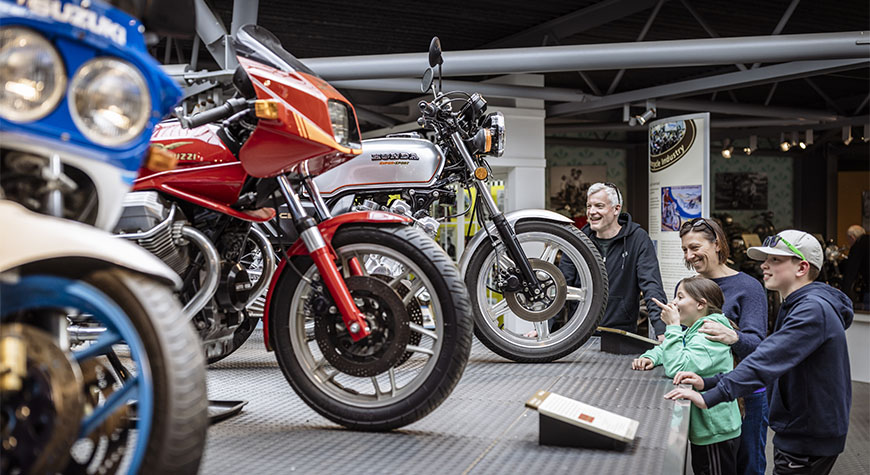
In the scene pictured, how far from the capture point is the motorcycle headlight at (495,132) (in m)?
3.47

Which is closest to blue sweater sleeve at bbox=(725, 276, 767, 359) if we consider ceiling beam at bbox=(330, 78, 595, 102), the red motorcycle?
the red motorcycle

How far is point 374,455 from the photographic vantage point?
187cm

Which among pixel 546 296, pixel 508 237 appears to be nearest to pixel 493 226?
pixel 508 237

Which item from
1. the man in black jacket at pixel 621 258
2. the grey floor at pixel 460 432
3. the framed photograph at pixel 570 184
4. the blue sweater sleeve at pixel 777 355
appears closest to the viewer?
the grey floor at pixel 460 432

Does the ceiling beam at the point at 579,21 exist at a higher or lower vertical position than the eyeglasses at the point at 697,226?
higher

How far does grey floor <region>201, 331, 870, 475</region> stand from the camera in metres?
1.82

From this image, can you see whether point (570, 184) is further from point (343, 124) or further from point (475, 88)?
point (343, 124)

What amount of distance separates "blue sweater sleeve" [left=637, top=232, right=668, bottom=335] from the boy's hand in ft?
3.48

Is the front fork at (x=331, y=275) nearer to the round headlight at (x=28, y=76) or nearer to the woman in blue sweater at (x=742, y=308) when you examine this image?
the round headlight at (x=28, y=76)

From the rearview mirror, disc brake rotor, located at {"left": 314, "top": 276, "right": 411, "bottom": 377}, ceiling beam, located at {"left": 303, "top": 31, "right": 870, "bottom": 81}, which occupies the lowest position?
disc brake rotor, located at {"left": 314, "top": 276, "right": 411, "bottom": 377}

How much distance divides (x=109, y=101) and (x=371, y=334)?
1.07 metres

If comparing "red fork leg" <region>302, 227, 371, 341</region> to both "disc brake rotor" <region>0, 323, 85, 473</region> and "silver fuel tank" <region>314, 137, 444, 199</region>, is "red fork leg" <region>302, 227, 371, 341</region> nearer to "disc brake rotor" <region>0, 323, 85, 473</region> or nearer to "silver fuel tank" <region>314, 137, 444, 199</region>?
"disc brake rotor" <region>0, 323, 85, 473</region>

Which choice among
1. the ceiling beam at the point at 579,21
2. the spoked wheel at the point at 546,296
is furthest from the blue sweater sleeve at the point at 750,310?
the ceiling beam at the point at 579,21

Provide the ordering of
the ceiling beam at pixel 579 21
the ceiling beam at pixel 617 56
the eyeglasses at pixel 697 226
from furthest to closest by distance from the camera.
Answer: the ceiling beam at pixel 579 21, the ceiling beam at pixel 617 56, the eyeglasses at pixel 697 226
